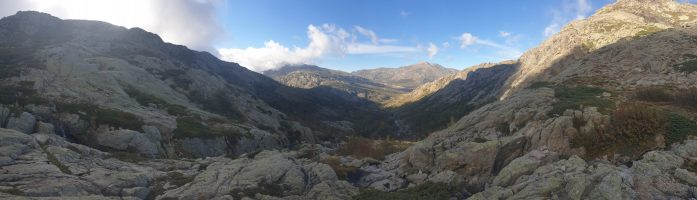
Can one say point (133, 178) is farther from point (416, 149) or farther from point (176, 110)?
point (176, 110)

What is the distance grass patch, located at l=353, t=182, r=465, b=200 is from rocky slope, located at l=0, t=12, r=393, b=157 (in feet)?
128

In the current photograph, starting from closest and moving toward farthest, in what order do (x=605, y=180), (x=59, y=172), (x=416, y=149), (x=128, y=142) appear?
(x=605, y=180)
(x=59, y=172)
(x=416, y=149)
(x=128, y=142)

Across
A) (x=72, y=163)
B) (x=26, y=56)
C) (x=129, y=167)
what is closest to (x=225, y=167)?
(x=129, y=167)

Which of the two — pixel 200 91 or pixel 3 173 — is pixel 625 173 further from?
pixel 200 91

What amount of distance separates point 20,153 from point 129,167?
8.74 m

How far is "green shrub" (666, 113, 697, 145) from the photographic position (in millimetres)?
28781

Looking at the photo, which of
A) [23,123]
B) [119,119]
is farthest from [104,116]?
[23,123]

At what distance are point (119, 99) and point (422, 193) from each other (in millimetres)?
77090

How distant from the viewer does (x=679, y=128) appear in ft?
98.2

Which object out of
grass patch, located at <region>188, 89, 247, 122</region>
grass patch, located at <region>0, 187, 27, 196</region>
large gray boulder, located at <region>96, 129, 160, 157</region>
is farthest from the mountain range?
grass patch, located at <region>188, 89, 247, 122</region>

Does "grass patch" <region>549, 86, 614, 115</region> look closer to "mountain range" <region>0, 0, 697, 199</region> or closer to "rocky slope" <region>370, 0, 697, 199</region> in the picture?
"rocky slope" <region>370, 0, 697, 199</region>

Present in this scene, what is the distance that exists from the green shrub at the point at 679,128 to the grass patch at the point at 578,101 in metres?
4.77

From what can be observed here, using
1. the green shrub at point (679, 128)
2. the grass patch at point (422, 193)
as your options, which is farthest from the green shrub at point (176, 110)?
the green shrub at point (679, 128)

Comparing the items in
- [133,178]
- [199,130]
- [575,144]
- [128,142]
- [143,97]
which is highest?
[143,97]
